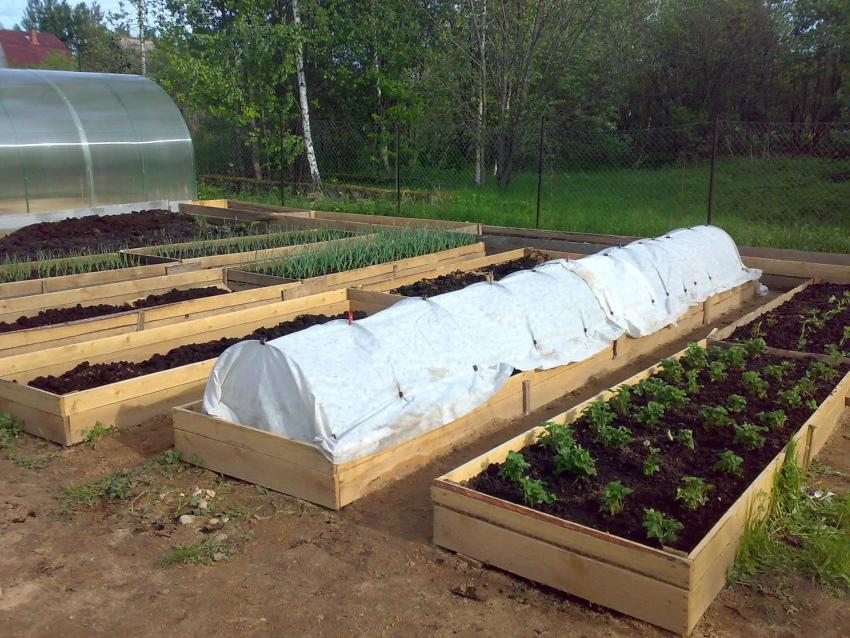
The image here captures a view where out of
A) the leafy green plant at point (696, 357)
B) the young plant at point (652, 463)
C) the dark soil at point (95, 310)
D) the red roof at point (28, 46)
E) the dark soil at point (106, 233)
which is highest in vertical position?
the red roof at point (28, 46)

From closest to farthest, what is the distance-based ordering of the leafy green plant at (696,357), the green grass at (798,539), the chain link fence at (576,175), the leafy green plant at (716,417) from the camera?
1. the green grass at (798,539)
2. the leafy green plant at (716,417)
3. the leafy green plant at (696,357)
4. the chain link fence at (576,175)

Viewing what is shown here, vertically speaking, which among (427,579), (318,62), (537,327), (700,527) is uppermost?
(318,62)

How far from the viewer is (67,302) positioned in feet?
23.5

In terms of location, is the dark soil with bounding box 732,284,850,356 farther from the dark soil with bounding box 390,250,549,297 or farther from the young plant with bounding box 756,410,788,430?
the dark soil with bounding box 390,250,549,297

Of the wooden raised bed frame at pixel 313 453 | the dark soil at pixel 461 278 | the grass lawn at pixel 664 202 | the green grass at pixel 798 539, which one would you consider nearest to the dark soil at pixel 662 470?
the green grass at pixel 798 539

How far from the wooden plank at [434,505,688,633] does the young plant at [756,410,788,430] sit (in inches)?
72.9

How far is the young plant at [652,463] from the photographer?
3.90 metres

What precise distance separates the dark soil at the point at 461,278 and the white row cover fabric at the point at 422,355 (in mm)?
1497

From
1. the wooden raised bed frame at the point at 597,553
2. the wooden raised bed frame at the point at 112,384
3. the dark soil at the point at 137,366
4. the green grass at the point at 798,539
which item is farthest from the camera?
the dark soil at the point at 137,366

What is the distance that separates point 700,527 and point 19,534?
329 centimetres

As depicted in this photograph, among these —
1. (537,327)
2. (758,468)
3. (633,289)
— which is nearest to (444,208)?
(633,289)

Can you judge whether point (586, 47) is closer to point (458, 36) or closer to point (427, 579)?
point (458, 36)

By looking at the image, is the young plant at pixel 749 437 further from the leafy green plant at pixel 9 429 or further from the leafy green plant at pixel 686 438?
the leafy green plant at pixel 9 429

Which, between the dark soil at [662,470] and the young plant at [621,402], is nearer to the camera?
the dark soil at [662,470]
